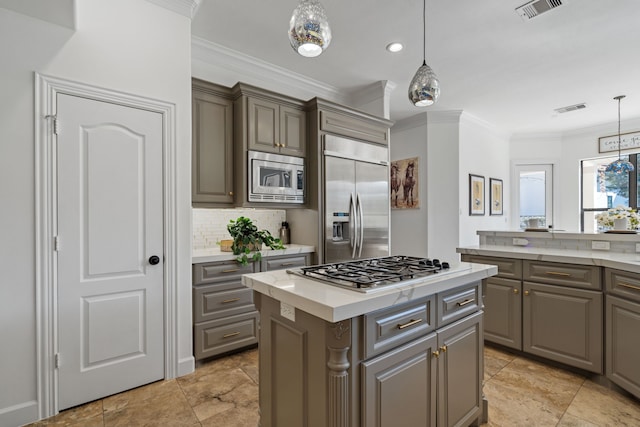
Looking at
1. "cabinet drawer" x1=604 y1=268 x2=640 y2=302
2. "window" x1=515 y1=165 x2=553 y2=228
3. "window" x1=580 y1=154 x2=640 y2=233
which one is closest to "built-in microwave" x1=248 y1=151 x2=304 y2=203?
"cabinet drawer" x1=604 y1=268 x2=640 y2=302

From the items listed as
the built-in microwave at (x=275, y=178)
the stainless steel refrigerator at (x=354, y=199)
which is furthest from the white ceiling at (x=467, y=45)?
the built-in microwave at (x=275, y=178)

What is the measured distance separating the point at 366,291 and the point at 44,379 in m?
2.13

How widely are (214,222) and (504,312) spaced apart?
9.67ft

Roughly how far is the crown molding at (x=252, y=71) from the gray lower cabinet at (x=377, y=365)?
2.63 m

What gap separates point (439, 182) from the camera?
5.27m

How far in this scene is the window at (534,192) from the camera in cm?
651

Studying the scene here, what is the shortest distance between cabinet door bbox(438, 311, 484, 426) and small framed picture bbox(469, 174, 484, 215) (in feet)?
13.0

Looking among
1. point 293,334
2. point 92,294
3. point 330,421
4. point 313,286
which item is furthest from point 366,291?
point 92,294

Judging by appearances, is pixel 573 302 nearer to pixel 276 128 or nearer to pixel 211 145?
pixel 276 128

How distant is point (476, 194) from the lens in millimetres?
5535

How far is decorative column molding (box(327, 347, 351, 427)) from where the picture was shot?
1.19 m

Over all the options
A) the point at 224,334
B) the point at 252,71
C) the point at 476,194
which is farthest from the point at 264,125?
the point at 476,194

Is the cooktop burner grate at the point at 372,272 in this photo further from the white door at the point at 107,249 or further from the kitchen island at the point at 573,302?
the white door at the point at 107,249

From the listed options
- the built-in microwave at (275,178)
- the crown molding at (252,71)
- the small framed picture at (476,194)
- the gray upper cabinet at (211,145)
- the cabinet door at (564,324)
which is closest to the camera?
the cabinet door at (564,324)
